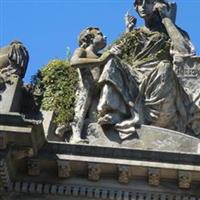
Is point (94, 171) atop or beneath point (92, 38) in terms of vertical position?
beneath

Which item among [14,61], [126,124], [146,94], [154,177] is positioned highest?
[14,61]

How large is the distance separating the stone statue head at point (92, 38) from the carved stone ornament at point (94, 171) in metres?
3.42

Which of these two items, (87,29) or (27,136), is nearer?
(27,136)

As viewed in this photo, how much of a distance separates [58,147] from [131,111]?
6.79ft

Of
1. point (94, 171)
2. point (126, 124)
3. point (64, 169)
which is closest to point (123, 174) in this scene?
point (94, 171)

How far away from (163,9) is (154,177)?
5.70 meters

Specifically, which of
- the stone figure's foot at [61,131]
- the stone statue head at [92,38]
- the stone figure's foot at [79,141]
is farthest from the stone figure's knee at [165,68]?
the stone figure's foot at [61,131]

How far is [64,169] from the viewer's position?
1620 centimetres

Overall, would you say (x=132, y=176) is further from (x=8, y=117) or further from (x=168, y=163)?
(x=8, y=117)

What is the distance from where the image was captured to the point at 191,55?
19.0 m

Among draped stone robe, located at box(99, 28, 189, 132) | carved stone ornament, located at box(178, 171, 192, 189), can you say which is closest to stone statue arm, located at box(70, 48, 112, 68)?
draped stone robe, located at box(99, 28, 189, 132)

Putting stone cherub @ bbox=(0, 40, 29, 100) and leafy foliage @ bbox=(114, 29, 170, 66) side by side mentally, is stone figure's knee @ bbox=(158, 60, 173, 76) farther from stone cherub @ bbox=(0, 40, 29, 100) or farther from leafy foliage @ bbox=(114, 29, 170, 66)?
stone cherub @ bbox=(0, 40, 29, 100)

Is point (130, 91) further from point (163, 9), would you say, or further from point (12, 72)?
point (163, 9)

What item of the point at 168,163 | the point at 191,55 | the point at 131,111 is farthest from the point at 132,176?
the point at 191,55
